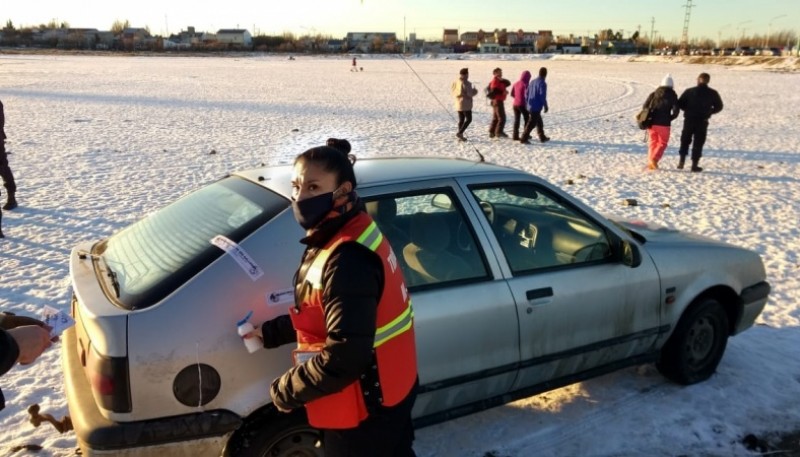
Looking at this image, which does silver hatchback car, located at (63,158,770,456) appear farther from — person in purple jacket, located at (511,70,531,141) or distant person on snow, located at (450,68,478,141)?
person in purple jacket, located at (511,70,531,141)

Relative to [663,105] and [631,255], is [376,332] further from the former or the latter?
[663,105]

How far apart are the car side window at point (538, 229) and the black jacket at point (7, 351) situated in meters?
2.32

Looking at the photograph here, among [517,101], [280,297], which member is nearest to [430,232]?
[280,297]

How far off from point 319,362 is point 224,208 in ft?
4.93

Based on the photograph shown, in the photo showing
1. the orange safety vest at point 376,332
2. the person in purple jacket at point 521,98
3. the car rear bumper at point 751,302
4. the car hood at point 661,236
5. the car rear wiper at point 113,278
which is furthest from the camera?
the person in purple jacket at point 521,98

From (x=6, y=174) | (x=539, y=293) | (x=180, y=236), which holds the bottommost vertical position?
(x=6, y=174)

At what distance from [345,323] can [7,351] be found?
3.86 ft

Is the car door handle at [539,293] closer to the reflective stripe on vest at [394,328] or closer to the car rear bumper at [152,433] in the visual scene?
the reflective stripe on vest at [394,328]

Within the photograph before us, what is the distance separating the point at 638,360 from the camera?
400 cm

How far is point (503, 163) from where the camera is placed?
39.5 feet

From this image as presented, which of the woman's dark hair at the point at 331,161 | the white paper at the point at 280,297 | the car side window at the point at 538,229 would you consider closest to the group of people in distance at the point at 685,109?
the car side window at the point at 538,229

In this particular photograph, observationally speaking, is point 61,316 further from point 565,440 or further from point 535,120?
point 535,120

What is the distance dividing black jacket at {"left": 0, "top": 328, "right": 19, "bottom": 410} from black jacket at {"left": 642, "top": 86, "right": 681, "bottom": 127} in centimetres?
1095

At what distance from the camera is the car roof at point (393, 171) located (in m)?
3.29
